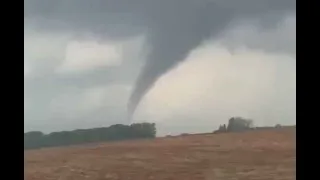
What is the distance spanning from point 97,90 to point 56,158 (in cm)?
16

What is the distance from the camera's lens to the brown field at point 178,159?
80 centimetres

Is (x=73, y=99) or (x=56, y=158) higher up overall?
(x=73, y=99)

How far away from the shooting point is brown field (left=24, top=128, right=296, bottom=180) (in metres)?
0.80

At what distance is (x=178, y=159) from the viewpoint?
2.67ft

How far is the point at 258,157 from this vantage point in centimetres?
82

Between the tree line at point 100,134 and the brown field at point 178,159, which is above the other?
the tree line at point 100,134

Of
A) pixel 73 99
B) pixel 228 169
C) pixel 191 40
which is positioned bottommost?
pixel 228 169

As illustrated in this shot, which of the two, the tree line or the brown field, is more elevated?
the tree line
